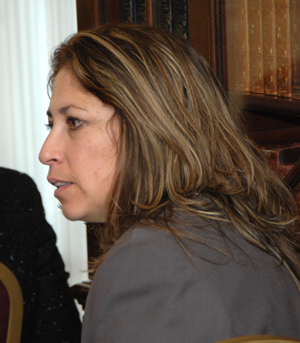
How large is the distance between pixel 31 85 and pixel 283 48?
1.62 metres

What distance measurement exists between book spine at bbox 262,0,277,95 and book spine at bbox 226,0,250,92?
0.06m

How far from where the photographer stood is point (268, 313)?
674 mm

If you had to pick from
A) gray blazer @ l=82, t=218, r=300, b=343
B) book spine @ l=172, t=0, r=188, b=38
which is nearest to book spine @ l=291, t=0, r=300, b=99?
book spine @ l=172, t=0, r=188, b=38

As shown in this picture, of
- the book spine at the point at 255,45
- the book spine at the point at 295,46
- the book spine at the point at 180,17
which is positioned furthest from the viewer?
the book spine at the point at 180,17

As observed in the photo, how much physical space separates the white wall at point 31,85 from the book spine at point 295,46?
1.53 meters

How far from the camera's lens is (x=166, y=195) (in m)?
0.87

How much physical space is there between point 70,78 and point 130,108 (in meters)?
0.16

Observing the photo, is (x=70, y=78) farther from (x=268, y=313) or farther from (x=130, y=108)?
(x=268, y=313)

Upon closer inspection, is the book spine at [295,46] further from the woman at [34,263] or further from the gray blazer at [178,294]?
the woman at [34,263]

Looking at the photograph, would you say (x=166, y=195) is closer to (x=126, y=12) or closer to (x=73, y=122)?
(x=73, y=122)

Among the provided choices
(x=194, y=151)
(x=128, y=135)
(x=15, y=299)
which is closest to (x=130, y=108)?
(x=128, y=135)

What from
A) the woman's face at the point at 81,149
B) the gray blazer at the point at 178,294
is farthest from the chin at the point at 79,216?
the gray blazer at the point at 178,294

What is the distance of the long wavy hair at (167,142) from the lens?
835mm

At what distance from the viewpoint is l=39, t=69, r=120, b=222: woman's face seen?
0.86m
